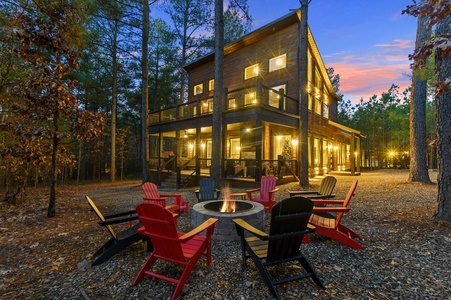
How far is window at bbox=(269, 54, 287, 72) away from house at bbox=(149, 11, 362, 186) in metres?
0.06

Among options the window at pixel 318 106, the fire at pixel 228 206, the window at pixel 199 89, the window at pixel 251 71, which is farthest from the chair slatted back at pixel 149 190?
the window at pixel 318 106

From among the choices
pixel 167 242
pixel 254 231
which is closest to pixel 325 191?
pixel 254 231

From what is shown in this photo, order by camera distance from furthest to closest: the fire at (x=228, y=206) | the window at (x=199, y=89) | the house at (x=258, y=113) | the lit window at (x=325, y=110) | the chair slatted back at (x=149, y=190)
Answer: the lit window at (x=325, y=110) < the window at (x=199, y=89) < the house at (x=258, y=113) < the chair slatted back at (x=149, y=190) < the fire at (x=228, y=206)

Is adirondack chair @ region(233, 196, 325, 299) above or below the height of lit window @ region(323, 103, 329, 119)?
below

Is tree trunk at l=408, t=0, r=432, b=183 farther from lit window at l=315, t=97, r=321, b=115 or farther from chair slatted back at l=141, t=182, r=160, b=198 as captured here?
chair slatted back at l=141, t=182, r=160, b=198

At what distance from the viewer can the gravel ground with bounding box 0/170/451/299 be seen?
2.40m

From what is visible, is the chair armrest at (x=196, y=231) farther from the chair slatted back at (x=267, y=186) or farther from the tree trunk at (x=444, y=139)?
the tree trunk at (x=444, y=139)

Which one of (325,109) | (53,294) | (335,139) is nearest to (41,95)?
(53,294)

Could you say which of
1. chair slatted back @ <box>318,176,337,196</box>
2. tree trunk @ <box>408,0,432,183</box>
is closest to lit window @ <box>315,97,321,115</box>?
tree trunk @ <box>408,0,432,183</box>

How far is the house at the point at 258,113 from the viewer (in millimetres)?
10797

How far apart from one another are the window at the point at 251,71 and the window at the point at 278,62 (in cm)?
108

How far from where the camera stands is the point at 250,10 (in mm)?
10172

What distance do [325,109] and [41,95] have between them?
1861cm

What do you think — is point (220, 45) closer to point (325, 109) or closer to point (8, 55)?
point (8, 55)
